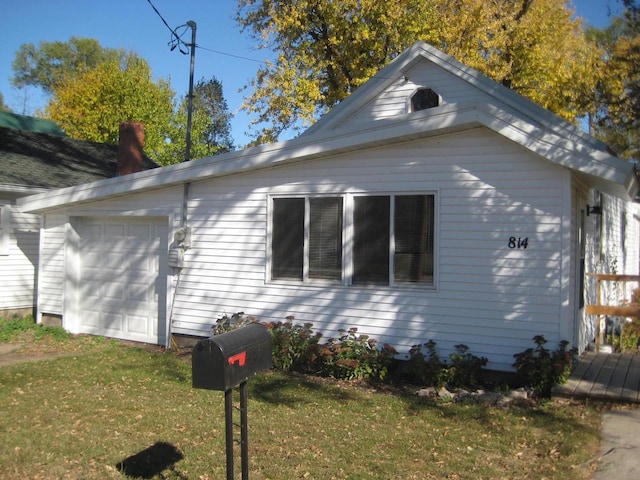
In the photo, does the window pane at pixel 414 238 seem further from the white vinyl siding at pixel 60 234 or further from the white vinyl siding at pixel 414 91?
the white vinyl siding at pixel 414 91

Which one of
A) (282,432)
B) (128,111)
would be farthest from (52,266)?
(128,111)

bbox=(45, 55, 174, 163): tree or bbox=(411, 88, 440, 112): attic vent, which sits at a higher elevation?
bbox=(45, 55, 174, 163): tree

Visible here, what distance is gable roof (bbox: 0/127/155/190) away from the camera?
14026 mm

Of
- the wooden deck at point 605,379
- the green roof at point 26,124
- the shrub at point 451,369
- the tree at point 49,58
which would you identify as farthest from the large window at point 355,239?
the tree at point 49,58

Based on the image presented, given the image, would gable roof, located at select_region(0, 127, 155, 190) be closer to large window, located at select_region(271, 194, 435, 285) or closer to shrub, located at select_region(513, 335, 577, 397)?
large window, located at select_region(271, 194, 435, 285)

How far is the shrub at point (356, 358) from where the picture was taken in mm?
8516

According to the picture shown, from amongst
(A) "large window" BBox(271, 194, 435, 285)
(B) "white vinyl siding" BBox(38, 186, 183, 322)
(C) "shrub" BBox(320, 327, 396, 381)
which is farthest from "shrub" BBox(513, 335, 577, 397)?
(B) "white vinyl siding" BBox(38, 186, 183, 322)

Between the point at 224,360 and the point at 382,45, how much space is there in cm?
1886

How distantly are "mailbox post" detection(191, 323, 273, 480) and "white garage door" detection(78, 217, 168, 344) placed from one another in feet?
22.7

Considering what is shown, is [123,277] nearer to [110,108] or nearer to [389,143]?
[389,143]

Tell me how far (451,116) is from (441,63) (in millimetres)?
5015

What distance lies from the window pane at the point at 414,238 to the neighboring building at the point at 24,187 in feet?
28.7

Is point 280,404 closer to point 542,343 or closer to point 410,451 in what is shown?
point 410,451

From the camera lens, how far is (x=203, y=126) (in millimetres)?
36000
